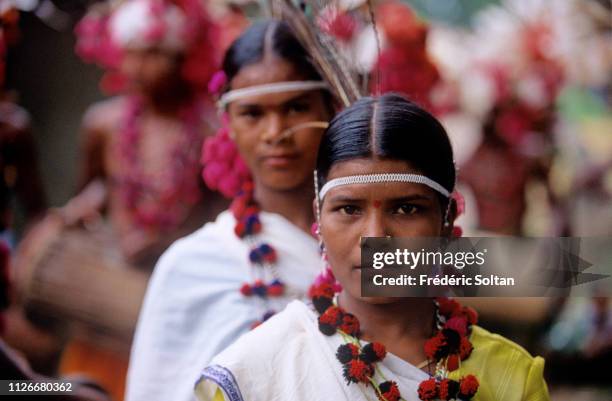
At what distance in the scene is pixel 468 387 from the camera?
82.9 inches

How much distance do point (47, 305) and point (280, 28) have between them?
160 centimetres

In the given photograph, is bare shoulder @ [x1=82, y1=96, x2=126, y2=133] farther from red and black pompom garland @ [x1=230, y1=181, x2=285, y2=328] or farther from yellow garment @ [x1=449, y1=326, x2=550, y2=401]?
yellow garment @ [x1=449, y1=326, x2=550, y2=401]

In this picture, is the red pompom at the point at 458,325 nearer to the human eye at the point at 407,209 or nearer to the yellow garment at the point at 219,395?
the human eye at the point at 407,209

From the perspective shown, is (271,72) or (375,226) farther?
(271,72)

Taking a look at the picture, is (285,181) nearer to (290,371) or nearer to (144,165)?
(290,371)

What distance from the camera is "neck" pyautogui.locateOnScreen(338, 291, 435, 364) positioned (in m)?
2.19

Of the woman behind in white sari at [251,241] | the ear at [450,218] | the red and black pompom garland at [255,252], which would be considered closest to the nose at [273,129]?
the woman behind in white sari at [251,241]

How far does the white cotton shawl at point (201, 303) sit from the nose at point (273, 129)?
24 cm

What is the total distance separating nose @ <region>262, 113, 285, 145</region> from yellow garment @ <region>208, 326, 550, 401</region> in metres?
0.80

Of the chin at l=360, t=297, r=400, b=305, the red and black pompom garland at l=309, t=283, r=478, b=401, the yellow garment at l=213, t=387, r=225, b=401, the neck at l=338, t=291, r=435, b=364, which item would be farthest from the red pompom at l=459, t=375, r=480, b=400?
the yellow garment at l=213, t=387, r=225, b=401

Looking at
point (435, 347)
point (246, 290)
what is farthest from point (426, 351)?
point (246, 290)

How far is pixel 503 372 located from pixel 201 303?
3.15 feet

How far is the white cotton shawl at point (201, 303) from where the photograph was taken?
262 cm

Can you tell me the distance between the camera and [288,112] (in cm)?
264
